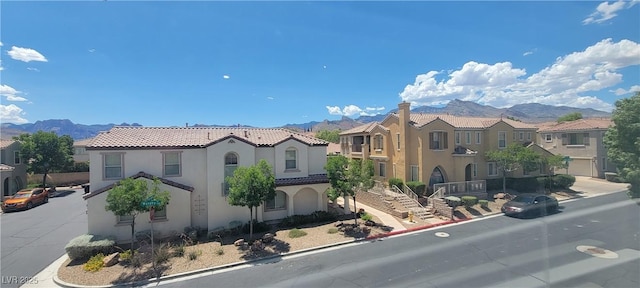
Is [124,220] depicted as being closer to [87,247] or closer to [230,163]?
[87,247]

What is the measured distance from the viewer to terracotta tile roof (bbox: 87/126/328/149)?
16.9 metres

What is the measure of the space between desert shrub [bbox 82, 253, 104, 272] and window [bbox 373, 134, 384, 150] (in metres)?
24.0

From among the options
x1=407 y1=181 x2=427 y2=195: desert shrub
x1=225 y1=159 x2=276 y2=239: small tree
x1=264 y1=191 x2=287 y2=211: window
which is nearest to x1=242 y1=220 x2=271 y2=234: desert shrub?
x1=264 y1=191 x2=287 y2=211: window

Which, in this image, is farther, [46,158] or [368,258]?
[46,158]

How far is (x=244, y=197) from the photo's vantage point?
15.1 m

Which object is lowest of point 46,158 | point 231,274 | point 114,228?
point 231,274

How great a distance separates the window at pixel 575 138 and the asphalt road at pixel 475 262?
2030 cm

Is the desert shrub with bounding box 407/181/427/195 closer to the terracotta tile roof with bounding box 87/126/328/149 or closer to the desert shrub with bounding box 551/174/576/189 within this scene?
the terracotta tile roof with bounding box 87/126/328/149

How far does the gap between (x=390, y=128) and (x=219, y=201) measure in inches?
715

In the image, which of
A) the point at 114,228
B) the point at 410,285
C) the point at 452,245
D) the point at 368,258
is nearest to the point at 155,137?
the point at 114,228

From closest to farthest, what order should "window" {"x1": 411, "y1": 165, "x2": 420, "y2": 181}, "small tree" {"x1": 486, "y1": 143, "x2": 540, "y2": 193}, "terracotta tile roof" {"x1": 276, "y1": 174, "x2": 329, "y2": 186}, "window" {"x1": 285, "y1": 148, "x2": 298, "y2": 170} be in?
"terracotta tile roof" {"x1": 276, "y1": 174, "x2": 329, "y2": 186} < "window" {"x1": 285, "y1": 148, "x2": 298, "y2": 170} < "small tree" {"x1": 486, "y1": 143, "x2": 540, "y2": 193} < "window" {"x1": 411, "y1": 165, "x2": 420, "y2": 181}

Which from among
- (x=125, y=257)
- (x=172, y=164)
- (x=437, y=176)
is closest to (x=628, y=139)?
(x=437, y=176)

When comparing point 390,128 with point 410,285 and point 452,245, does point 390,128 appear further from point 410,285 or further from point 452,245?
point 410,285

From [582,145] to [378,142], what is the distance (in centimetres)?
2484
